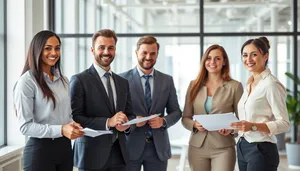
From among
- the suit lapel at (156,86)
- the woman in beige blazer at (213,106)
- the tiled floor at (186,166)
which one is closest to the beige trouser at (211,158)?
the woman in beige blazer at (213,106)

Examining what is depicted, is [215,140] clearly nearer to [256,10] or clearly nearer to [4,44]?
[4,44]

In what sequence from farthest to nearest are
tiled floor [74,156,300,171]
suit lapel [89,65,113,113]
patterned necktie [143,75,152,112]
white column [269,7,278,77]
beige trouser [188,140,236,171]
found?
white column [269,7,278,77], tiled floor [74,156,300,171], patterned necktie [143,75,152,112], beige trouser [188,140,236,171], suit lapel [89,65,113,113]

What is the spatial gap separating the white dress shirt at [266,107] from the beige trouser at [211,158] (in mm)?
348

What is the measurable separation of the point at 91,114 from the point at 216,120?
0.87 metres

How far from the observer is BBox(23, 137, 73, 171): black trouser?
259cm

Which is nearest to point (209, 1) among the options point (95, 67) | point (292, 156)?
point (292, 156)

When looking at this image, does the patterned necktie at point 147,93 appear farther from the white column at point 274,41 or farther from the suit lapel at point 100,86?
the white column at point 274,41

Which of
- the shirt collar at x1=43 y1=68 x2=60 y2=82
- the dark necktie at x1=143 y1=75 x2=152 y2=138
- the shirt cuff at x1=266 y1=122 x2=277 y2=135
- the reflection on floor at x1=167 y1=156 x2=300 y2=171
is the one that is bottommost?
the reflection on floor at x1=167 y1=156 x2=300 y2=171

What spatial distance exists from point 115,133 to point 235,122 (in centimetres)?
84

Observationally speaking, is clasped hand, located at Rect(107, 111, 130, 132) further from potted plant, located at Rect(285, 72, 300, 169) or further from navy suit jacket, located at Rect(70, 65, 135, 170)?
potted plant, located at Rect(285, 72, 300, 169)

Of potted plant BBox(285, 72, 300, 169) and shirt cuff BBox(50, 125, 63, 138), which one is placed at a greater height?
shirt cuff BBox(50, 125, 63, 138)

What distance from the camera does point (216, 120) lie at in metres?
3.04

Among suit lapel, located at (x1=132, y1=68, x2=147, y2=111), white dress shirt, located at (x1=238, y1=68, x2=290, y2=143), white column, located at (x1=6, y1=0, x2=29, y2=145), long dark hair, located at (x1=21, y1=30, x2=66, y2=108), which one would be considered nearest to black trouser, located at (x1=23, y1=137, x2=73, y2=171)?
long dark hair, located at (x1=21, y1=30, x2=66, y2=108)

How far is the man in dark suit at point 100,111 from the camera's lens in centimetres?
295
